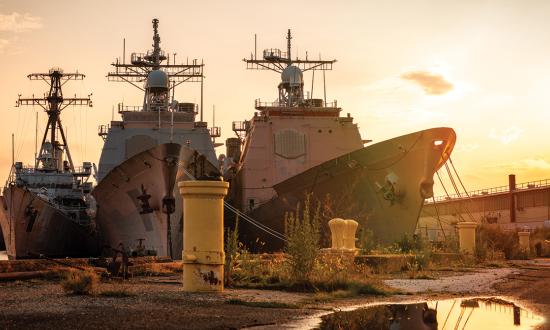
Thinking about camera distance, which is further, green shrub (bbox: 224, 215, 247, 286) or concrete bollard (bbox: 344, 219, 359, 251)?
concrete bollard (bbox: 344, 219, 359, 251)

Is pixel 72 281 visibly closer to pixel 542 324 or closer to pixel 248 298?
pixel 248 298

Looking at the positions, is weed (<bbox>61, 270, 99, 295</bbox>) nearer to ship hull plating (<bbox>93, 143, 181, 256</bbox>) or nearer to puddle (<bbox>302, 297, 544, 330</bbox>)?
puddle (<bbox>302, 297, 544, 330</bbox>)

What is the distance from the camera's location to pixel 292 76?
127ft

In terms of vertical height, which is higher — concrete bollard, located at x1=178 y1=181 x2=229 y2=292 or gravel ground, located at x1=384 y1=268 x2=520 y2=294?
concrete bollard, located at x1=178 y1=181 x2=229 y2=292

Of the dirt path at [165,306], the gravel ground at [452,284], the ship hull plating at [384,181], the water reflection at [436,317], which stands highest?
the ship hull plating at [384,181]

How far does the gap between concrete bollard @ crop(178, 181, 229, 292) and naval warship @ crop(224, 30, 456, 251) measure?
520cm

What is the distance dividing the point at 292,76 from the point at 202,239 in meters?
29.5

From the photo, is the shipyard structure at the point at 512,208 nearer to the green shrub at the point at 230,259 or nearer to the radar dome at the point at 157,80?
the radar dome at the point at 157,80

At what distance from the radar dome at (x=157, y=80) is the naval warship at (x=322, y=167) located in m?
4.96

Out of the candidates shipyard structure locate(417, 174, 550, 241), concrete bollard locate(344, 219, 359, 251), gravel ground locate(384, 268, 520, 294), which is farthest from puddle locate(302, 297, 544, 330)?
shipyard structure locate(417, 174, 550, 241)

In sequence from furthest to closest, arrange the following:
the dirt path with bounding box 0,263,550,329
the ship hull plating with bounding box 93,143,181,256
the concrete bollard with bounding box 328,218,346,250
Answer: the ship hull plating with bounding box 93,143,181,256 < the concrete bollard with bounding box 328,218,346,250 < the dirt path with bounding box 0,263,550,329

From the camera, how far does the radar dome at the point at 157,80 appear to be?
1480 inches

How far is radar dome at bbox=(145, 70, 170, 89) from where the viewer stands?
3759 centimetres

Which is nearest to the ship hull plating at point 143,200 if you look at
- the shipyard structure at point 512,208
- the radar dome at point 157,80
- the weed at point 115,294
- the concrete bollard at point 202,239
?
the radar dome at point 157,80
